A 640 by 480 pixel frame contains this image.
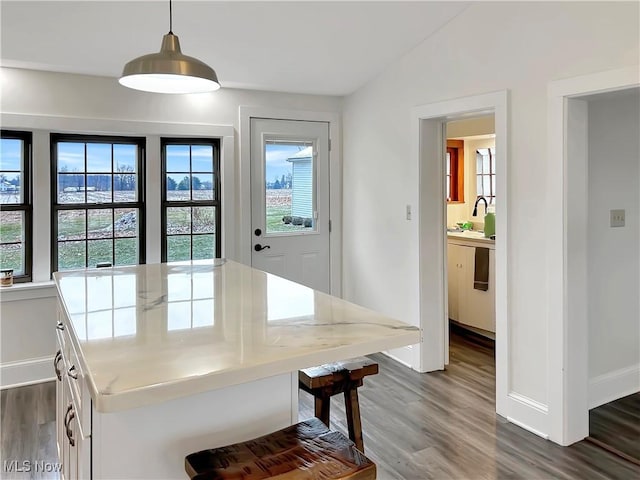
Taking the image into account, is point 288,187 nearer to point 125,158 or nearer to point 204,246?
point 204,246

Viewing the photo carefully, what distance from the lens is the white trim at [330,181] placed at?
4.32 m

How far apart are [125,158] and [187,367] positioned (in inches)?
128

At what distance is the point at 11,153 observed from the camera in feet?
11.9

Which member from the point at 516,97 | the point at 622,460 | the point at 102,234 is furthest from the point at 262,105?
the point at 622,460

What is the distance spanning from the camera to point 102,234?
3990 millimetres

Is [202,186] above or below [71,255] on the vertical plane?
above

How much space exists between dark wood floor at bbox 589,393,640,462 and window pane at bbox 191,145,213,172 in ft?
11.1

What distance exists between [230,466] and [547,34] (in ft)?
8.75

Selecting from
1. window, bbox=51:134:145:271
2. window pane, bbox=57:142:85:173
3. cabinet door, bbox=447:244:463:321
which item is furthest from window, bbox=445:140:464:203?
window pane, bbox=57:142:85:173

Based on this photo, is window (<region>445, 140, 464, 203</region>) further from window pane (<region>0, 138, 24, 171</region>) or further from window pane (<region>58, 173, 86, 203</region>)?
window pane (<region>0, 138, 24, 171</region>)

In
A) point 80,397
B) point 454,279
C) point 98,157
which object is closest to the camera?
point 80,397

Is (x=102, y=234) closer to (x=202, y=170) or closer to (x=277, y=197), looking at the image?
(x=202, y=170)

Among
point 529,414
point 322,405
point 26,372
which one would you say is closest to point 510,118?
point 529,414

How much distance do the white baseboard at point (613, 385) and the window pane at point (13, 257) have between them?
13.2ft
